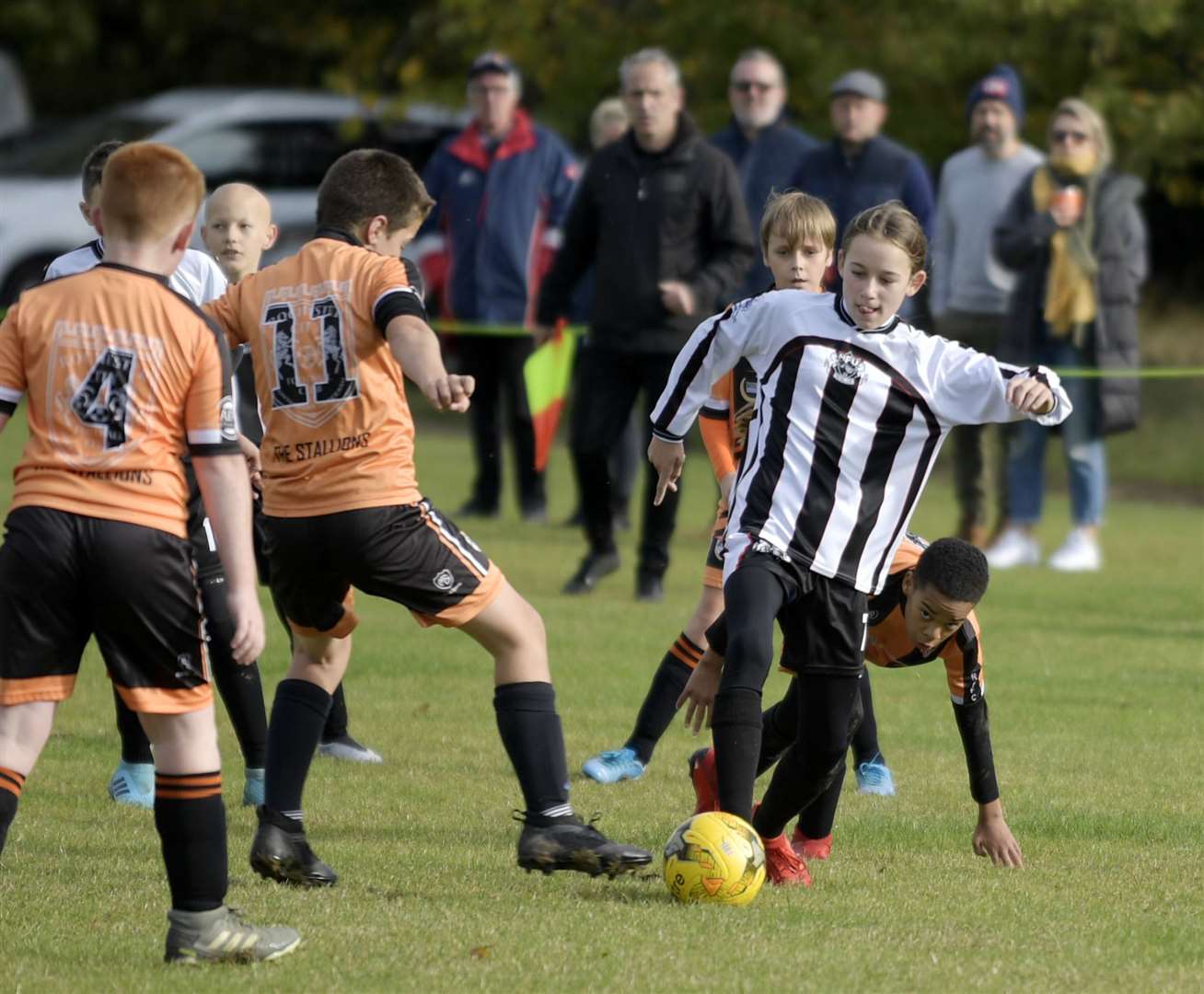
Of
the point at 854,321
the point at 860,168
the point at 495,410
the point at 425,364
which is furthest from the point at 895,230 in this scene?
the point at 495,410

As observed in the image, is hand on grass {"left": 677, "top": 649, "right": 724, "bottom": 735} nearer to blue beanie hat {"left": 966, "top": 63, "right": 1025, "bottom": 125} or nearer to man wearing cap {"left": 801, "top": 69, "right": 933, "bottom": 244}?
man wearing cap {"left": 801, "top": 69, "right": 933, "bottom": 244}

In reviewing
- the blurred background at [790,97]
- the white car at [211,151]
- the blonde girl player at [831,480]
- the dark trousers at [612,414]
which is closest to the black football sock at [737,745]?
the blonde girl player at [831,480]

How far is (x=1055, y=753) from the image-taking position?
750 cm

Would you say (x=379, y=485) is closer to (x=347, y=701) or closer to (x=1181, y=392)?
(x=347, y=701)

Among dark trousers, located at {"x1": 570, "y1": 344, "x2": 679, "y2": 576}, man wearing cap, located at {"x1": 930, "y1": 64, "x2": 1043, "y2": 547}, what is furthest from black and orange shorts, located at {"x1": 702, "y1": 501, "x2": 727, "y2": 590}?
man wearing cap, located at {"x1": 930, "y1": 64, "x2": 1043, "y2": 547}

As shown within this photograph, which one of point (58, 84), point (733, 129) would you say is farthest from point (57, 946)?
point (58, 84)

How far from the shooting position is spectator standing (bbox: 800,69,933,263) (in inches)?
456

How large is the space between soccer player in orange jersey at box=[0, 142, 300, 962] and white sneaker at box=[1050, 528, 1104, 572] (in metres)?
8.84

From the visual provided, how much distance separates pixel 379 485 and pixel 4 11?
24.8 meters

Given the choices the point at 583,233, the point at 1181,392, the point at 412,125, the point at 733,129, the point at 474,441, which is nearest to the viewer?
the point at 583,233

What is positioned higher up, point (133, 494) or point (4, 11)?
point (4, 11)

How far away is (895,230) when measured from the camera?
5.49m

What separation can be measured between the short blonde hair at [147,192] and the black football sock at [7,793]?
125cm

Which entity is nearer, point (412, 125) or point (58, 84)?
point (412, 125)
